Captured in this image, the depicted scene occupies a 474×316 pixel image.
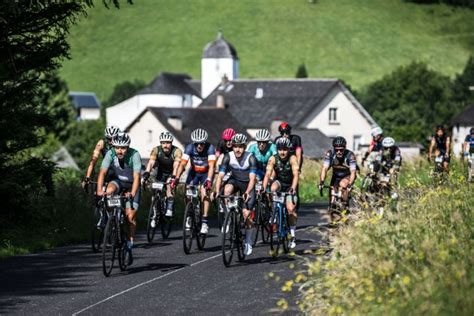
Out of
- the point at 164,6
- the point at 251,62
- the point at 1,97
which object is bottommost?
the point at 1,97

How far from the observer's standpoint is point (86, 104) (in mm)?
188750

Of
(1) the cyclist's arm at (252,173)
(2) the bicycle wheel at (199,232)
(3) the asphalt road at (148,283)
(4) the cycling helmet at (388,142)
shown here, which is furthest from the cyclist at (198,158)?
(4) the cycling helmet at (388,142)

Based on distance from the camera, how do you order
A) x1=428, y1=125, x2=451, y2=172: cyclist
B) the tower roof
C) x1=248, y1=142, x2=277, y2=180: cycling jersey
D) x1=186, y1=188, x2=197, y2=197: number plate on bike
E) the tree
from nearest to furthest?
1. x1=248, y1=142, x2=277, y2=180: cycling jersey
2. x1=186, y1=188, x2=197, y2=197: number plate on bike
3. x1=428, y1=125, x2=451, y2=172: cyclist
4. the tree
5. the tower roof

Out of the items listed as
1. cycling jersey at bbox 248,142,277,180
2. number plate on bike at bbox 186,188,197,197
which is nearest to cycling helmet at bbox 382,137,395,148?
cycling jersey at bbox 248,142,277,180

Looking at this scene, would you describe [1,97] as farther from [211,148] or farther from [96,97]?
[96,97]

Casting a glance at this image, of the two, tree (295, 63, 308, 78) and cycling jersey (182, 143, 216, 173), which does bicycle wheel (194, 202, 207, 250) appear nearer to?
cycling jersey (182, 143, 216, 173)

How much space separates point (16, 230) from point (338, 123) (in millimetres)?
91368

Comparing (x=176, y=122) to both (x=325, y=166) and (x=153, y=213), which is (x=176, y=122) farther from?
(x=325, y=166)

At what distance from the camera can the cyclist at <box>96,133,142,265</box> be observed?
15734 mm

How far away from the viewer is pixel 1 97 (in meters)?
20.5

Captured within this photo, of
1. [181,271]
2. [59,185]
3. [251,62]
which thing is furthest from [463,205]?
[251,62]

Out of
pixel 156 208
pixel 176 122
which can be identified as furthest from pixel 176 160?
pixel 176 122

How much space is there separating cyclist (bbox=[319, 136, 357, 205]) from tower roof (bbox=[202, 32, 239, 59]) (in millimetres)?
131706

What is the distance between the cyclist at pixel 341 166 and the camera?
19734 millimetres
